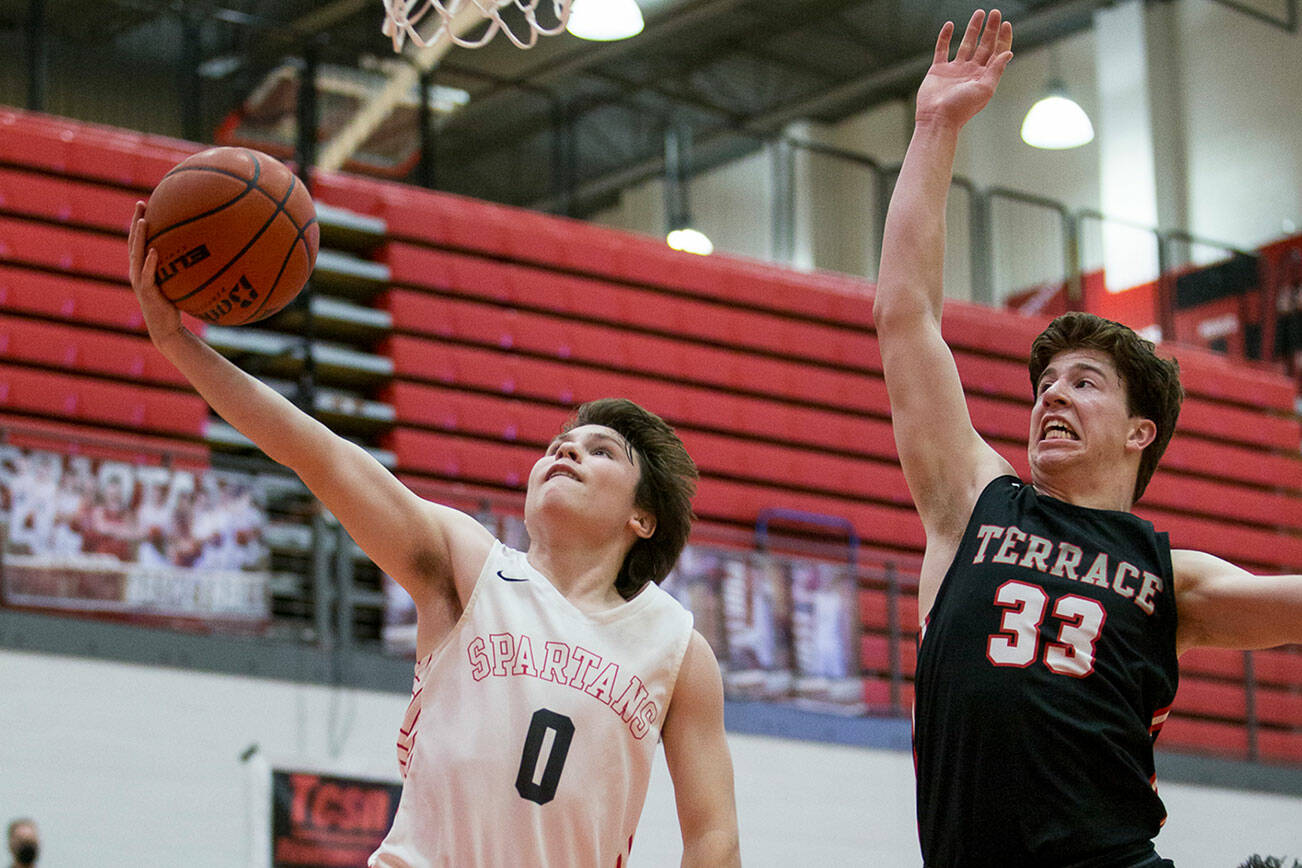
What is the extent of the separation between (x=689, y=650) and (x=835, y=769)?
757 cm

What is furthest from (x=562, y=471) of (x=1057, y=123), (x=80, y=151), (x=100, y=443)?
(x=1057, y=123)

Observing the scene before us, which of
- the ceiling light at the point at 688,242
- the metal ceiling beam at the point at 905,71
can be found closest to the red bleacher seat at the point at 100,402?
the ceiling light at the point at 688,242

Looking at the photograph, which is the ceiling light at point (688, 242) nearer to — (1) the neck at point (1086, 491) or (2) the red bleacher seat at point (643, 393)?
(2) the red bleacher seat at point (643, 393)

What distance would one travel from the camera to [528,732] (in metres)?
2.65

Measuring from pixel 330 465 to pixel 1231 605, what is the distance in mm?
1398

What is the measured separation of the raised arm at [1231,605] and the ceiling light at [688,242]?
10586 mm

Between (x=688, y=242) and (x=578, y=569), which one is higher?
(x=688, y=242)

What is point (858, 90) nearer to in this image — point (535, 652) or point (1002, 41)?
point (1002, 41)

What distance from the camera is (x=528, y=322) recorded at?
39.9 feet

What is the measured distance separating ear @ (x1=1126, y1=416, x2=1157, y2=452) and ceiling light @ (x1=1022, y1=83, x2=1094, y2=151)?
9.79 meters

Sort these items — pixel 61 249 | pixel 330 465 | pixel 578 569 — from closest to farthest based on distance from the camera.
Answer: pixel 330 465 < pixel 578 569 < pixel 61 249

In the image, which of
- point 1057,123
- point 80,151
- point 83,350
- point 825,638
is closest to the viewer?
point 825,638

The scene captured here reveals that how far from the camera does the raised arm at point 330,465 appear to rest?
Result: 102 inches

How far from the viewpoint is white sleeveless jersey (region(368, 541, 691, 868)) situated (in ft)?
8.51
